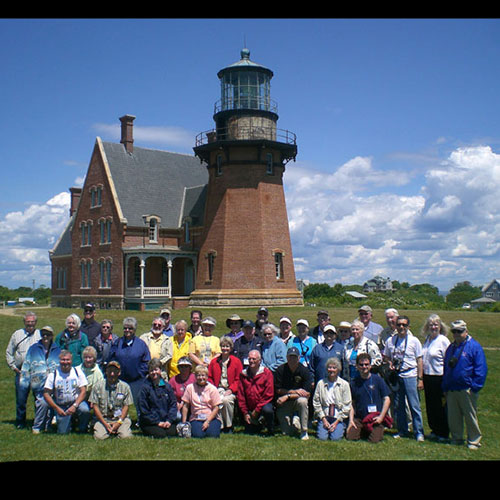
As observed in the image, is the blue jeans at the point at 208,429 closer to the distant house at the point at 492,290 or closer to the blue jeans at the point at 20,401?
the blue jeans at the point at 20,401

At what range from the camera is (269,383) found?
8.73m

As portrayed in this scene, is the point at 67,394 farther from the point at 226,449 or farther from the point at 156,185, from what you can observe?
the point at 156,185

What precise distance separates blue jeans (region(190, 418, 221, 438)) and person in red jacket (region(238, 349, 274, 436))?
1.83ft

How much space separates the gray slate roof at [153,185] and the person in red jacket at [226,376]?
27794 millimetres

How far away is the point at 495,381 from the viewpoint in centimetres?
1305

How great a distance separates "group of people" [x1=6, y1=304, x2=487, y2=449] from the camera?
820cm

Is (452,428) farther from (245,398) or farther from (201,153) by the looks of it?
(201,153)

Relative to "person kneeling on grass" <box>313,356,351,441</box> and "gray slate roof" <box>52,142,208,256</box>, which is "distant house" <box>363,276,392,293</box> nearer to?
"gray slate roof" <box>52,142,208,256</box>

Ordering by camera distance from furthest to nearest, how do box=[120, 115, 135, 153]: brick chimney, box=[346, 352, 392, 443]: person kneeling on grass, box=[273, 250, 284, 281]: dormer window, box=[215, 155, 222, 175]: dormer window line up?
box=[120, 115, 135, 153]: brick chimney, box=[215, 155, 222, 175]: dormer window, box=[273, 250, 284, 281]: dormer window, box=[346, 352, 392, 443]: person kneeling on grass

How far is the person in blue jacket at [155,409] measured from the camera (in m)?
8.30

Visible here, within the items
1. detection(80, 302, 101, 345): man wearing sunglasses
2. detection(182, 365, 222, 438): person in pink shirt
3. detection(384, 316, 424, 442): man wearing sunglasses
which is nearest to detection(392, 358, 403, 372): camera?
detection(384, 316, 424, 442): man wearing sunglasses
